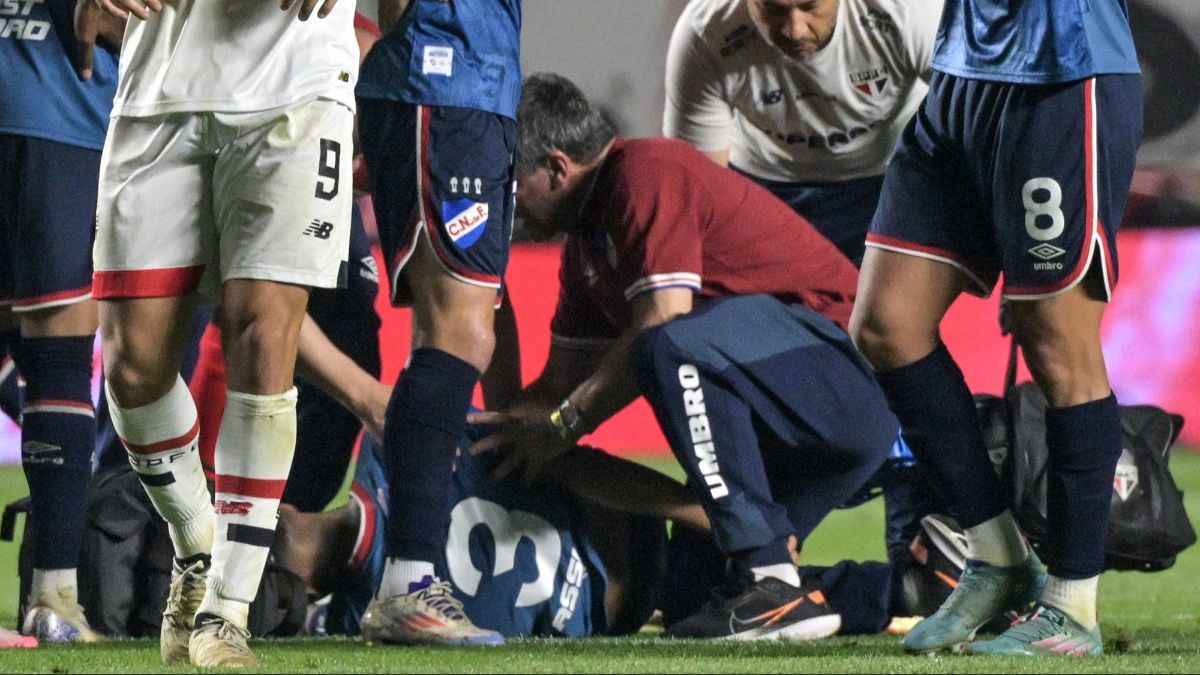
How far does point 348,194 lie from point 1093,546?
146 centimetres

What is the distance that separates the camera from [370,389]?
3.98 meters

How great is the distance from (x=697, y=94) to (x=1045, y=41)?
6.52 ft

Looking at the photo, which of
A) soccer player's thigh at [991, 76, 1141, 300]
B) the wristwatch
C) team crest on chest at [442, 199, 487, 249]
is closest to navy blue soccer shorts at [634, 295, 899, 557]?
the wristwatch

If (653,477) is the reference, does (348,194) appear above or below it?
above

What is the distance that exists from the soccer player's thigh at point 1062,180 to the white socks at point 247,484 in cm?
131

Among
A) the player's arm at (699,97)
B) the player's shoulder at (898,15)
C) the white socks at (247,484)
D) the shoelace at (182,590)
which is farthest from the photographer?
the player's arm at (699,97)

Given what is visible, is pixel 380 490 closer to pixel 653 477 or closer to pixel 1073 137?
pixel 653 477

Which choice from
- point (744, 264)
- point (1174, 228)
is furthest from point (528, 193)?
point (1174, 228)

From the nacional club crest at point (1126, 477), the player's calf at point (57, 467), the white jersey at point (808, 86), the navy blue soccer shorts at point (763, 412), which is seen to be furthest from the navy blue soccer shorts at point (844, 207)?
the player's calf at point (57, 467)

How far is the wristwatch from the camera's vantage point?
3852 millimetres

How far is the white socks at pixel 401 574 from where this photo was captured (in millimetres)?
3428

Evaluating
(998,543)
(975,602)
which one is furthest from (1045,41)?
(975,602)

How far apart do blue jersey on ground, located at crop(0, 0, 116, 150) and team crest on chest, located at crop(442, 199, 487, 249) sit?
0.79m

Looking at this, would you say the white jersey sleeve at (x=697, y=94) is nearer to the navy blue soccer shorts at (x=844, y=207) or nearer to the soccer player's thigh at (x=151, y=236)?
the navy blue soccer shorts at (x=844, y=207)
